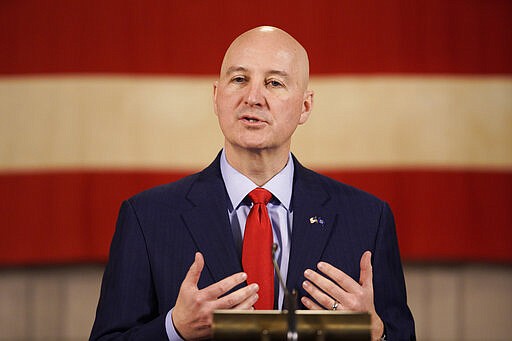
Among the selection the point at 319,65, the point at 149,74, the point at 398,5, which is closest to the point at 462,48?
the point at 398,5

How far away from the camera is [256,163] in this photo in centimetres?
198

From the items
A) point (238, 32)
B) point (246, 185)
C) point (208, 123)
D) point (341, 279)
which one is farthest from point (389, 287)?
point (238, 32)

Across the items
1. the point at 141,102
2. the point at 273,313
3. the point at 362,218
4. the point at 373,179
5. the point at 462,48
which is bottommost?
the point at 273,313

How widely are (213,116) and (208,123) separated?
42 mm

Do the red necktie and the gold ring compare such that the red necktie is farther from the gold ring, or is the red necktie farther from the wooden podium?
the wooden podium

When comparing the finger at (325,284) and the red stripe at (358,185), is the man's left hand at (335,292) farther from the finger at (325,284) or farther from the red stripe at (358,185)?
the red stripe at (358,185)

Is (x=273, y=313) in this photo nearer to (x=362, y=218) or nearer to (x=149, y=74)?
(x=362, y=218)

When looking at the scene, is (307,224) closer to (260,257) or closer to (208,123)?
(260,257)

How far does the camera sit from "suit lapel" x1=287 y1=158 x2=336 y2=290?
73.9 inches

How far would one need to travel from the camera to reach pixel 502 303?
11.7 feet

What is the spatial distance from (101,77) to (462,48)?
160 centimetres

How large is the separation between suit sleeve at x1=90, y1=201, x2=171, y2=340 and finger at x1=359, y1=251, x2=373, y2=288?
0.49 meters

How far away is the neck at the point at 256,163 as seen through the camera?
1975 millimetres

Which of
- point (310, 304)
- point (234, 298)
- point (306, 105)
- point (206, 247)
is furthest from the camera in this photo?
point (306, 105)
